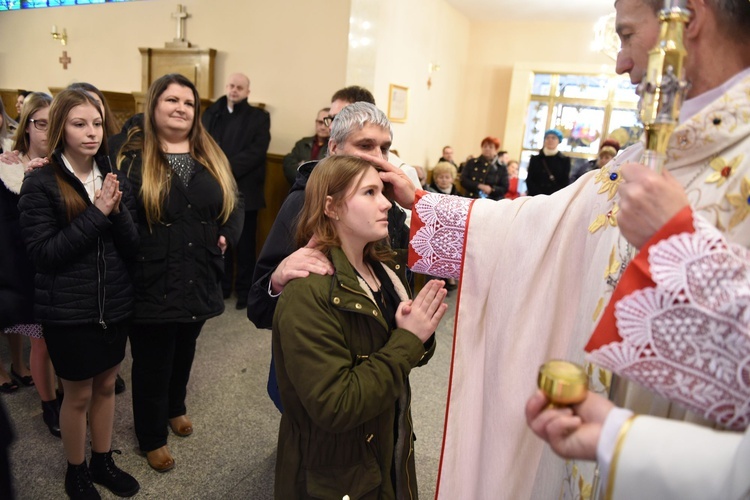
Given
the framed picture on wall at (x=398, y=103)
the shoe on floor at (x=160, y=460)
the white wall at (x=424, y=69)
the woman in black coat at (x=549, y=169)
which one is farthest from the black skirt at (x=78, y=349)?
the woman in black coat at (x=549, y=169)

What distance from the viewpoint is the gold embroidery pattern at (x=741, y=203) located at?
0.91 metres

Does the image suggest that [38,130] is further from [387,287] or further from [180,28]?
[180,28]

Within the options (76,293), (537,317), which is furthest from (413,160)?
(537,317)

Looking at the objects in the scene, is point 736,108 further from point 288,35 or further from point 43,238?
point 288,35

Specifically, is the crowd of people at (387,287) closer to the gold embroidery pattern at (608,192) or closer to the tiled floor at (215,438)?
the gold embroidery pattern at (608,192)

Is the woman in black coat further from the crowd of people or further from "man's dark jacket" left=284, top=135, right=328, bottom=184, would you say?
the crowd of people

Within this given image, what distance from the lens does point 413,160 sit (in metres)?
7.22

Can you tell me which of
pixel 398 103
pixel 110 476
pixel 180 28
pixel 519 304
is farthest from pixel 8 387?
pixel 398 103

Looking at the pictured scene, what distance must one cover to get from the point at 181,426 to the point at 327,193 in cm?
188

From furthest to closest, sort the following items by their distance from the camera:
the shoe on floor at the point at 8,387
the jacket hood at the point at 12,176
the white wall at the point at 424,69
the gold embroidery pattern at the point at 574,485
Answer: the white wall at the point at 424,69, the shoe on floor at the point at 8,387, the jacket hood at the point at 12,176, the gold embroidery pattern at the point at 574,485

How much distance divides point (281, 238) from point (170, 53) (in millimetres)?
5129

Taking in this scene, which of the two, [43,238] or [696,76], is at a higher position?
[696,76]

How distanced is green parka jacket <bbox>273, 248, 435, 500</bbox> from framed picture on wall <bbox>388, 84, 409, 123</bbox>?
4878 mm

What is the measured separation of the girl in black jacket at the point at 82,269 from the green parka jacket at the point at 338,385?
1.07 meters
